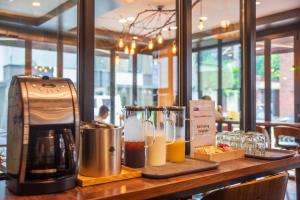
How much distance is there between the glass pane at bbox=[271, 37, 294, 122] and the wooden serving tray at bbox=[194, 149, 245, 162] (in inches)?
198

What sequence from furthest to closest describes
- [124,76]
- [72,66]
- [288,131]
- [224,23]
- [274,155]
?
[124,76]
[224,23]
[288,131]
[72,66]
[274,155]

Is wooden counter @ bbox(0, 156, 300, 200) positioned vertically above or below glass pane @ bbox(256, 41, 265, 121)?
below

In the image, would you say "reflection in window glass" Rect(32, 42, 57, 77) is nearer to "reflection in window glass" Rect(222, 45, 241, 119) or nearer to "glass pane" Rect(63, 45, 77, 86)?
"glass pane" Rect(63, 45, 77, 86)

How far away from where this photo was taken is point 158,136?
58.9 inches

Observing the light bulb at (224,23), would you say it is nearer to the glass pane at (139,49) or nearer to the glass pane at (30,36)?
the glass pane at (139,49)

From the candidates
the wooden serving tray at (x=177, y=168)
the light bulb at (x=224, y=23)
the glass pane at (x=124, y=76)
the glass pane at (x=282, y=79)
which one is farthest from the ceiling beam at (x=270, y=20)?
the wooden serving tray at (x=177, y=168)

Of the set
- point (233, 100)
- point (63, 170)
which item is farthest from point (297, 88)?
point (63, 170)

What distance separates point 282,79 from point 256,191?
570 centimetres

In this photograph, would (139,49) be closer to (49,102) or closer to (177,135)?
(177,135)

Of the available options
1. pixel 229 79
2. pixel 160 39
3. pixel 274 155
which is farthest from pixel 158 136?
pixel 229 79

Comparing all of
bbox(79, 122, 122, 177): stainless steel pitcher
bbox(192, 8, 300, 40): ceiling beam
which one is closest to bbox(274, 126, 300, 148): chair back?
bbox(192, 8, 300, 40): ceiling beam

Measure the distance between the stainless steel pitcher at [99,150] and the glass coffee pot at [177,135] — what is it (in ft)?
1.36

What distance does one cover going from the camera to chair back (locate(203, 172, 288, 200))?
1.25m

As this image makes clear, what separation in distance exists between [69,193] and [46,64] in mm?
3872
